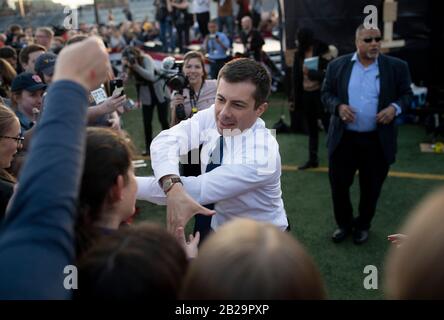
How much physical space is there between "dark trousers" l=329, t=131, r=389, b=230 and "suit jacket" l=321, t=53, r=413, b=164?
0.22 feet

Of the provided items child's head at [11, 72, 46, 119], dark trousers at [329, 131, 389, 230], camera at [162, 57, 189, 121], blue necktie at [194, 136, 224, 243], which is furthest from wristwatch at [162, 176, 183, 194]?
dark trousers at [329, 131, 389, 230]

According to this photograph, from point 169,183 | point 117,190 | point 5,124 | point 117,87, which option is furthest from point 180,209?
point 117,87

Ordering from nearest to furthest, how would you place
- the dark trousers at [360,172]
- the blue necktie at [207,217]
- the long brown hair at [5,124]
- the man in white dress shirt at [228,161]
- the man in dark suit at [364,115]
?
the man in white dress shirt at [228,161] < the blue necktie at [207,217] < the long brown hair at [5,124] < the man in dark suit at [364,115] < the dark trousers at [360,172]

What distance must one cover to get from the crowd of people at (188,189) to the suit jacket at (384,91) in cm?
1

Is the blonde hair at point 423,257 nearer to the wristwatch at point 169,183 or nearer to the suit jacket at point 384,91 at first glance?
the wristwatch at point 169,183

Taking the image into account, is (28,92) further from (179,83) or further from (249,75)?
(249,75)

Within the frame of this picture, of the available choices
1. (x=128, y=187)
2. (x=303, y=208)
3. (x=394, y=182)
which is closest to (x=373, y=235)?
(x=303, y=208)

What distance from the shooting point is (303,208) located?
518cm

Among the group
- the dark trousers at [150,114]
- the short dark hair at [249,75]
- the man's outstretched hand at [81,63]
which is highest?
the man's outstretched hand at [81,63]

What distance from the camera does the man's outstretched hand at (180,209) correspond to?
1758 millimetres

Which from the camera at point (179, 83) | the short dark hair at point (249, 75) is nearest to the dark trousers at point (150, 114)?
the camera at point (179, 83)

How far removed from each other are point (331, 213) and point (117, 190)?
12.8 ft

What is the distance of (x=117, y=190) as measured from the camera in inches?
58.0

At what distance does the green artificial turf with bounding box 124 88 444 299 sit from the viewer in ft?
12.7
